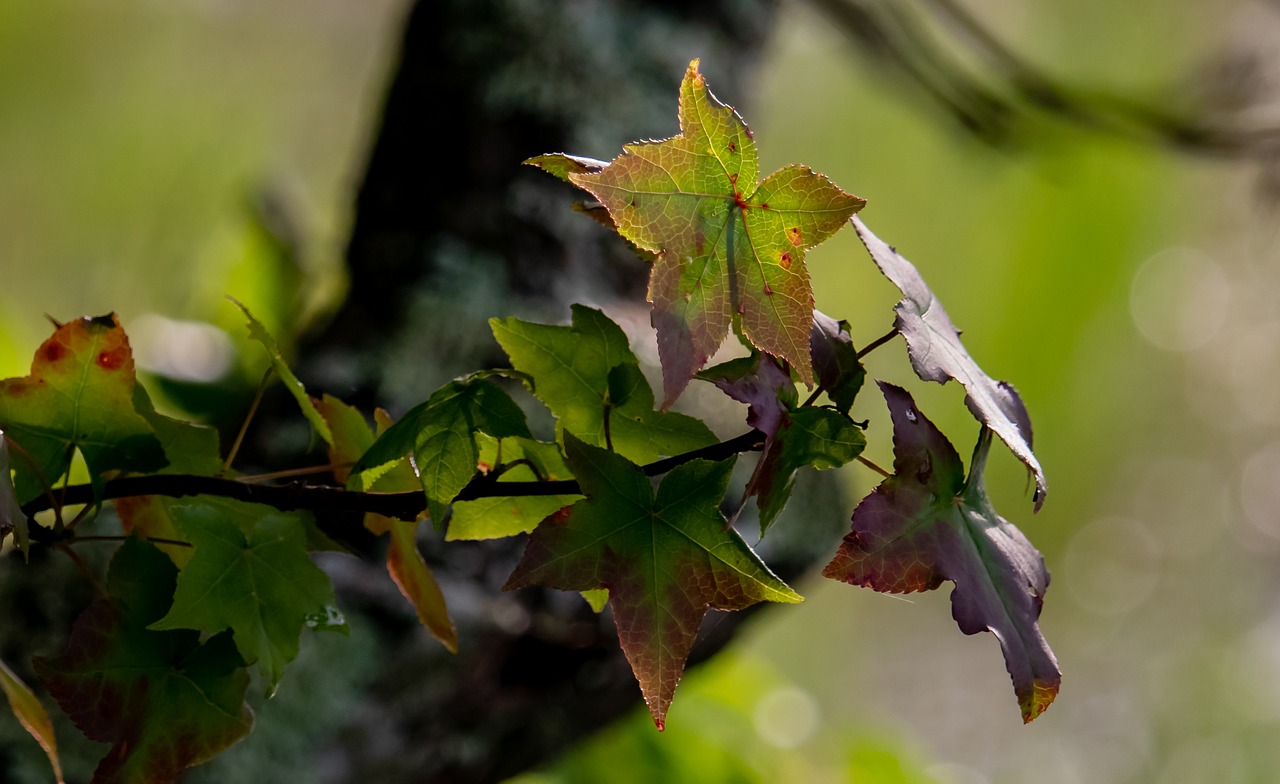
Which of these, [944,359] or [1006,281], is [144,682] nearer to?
[944,359]

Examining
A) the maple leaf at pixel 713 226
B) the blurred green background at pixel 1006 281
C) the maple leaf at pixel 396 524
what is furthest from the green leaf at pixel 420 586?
the blurred green background at pixel 1006 281

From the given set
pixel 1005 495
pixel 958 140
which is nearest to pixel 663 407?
pixel 958 140

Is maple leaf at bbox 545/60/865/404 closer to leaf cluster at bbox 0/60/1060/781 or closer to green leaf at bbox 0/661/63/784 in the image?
leaf cluster at bbox 0/60/1060/781

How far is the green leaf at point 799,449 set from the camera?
23cm

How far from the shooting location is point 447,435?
242mm

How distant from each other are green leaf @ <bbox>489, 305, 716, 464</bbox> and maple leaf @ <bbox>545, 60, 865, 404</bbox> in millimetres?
34

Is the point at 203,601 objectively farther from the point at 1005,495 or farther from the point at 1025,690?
the point at 1005,495

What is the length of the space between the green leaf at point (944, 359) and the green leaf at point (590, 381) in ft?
0.19

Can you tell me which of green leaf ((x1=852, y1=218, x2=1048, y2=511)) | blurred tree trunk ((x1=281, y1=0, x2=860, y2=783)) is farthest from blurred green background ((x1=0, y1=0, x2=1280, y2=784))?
green leaf ((x1=852, y1=218, x2=1048, y2=511))

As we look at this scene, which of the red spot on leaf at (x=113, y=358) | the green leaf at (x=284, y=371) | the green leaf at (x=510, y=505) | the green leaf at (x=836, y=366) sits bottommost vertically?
the green leaf at (x=510, y=505)

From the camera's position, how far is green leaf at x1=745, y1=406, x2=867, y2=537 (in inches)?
9.0

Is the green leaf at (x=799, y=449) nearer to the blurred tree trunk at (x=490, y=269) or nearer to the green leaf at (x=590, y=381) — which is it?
the green leaf at (x=590, y=381)

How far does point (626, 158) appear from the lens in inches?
9.3

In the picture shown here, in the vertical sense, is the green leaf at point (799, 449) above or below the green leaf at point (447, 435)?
above
